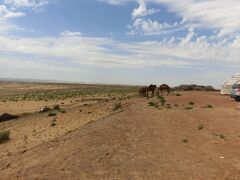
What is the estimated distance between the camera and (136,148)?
50.3ft

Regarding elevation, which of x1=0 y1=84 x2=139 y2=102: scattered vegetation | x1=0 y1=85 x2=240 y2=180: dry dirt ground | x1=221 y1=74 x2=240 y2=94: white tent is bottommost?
x1=0 y1=84 x2=139 y2=102: scattered vegetation

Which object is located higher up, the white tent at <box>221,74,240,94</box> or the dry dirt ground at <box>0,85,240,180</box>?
the white tent at <box>221,74,240,94</box>

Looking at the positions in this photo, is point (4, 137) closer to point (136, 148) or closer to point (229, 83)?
point (136, 148)

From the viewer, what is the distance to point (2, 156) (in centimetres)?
1852

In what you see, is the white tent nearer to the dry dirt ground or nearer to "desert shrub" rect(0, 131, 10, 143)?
the dry dirt ground

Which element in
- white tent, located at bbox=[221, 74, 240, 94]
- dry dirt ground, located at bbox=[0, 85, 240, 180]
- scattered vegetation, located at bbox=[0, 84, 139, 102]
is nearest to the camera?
dry dirt ground, located at bbox=[0, 85, 240, 180]

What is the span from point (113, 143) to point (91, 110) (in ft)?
41.1

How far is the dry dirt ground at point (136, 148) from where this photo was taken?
521 inches

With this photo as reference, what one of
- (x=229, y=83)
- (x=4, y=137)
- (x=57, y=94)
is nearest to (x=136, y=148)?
(x=4, y=137)

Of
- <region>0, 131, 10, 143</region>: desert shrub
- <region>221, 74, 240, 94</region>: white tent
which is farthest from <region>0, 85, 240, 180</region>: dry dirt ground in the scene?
<region>221, 74, 240, 94</region>: white tent

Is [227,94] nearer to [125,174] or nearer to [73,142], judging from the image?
[73,142]

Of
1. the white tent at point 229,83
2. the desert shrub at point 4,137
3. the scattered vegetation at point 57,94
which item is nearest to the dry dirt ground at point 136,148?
the desert shrub at point 4,137

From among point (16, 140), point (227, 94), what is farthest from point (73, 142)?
point (227, 94)

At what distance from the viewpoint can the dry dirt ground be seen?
43.4ft
